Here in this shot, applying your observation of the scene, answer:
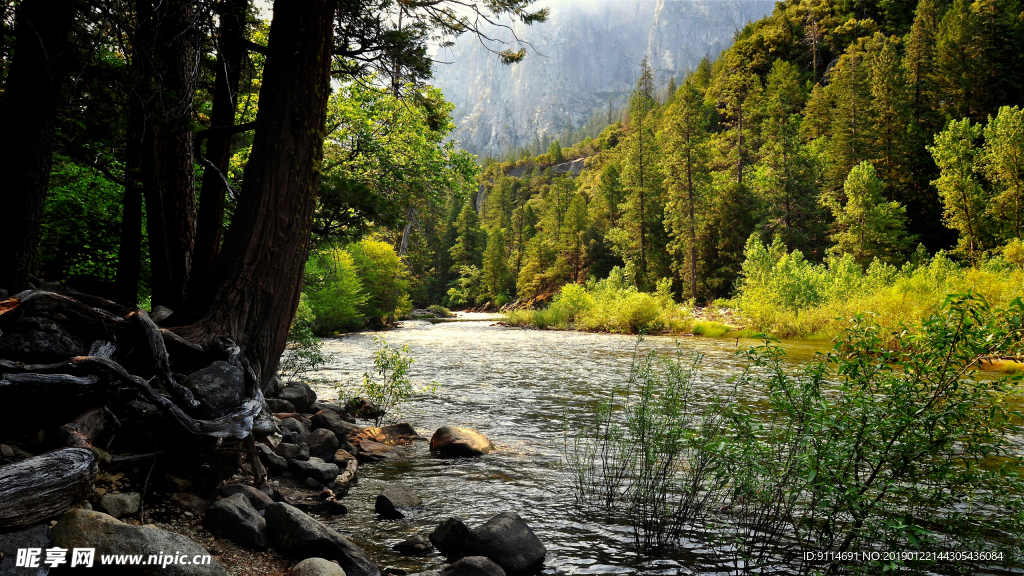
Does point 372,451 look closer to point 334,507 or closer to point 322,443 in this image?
point 322,443

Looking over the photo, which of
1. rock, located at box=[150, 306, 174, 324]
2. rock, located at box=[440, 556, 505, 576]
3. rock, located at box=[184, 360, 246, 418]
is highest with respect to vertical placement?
rock, located at box=[150, 306, 174, 324]

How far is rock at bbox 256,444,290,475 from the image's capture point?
5.69 meters

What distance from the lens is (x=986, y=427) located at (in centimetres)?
349

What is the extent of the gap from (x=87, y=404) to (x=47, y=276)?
6.82 meters

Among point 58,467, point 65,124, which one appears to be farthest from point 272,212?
point 65,124

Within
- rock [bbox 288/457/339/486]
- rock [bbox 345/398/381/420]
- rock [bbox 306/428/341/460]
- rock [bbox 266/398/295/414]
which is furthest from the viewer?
rock [bbox 345/398/381/420]

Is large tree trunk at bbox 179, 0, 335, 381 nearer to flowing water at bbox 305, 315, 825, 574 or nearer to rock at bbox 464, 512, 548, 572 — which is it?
flowing water at bbox 305, 315, 825, 574

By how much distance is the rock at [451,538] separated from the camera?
174 inches

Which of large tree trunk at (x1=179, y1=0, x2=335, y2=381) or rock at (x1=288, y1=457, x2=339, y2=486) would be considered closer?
large tree trunk at (x1=179, y1=0, x2=335, y2=381)

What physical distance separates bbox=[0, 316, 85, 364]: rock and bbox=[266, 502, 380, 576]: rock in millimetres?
1877

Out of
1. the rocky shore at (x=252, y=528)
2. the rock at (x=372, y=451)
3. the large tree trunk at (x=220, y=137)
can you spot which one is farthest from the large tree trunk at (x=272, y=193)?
the rock at (x=372, y=451)

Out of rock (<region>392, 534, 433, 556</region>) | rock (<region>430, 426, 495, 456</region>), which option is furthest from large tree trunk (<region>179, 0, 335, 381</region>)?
rock (<region>430, 426, 495, 456</region>)

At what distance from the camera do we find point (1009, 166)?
28.0 meters

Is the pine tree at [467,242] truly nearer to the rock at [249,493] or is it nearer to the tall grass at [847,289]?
the tall grass at [847,289]
